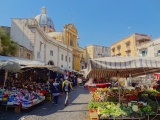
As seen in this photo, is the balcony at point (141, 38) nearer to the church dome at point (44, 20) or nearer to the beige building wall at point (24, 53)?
the beige building wall at point (24, 53)

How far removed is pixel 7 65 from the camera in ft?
25.6

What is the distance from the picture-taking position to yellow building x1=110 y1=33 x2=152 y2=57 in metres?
35.7

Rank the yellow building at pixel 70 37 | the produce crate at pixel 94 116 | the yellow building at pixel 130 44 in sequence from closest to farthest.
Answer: the produce crate at pixel 94 116 → the yellow building at pixel 130 44 → the yellow building at pixel 70 37

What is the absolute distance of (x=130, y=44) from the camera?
3734 centimetres

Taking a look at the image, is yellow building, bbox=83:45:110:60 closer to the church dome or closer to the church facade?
the church dome

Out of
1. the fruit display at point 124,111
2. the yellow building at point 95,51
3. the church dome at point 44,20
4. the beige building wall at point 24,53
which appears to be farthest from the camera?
the yellow building at point 95,51

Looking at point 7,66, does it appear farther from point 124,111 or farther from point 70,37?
point 70,37

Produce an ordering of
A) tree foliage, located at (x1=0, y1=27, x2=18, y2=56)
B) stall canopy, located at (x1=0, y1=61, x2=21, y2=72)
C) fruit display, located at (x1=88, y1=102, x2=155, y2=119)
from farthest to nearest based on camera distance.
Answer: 1. tree foliage, located at (x1=0, y1=27, x2=18, y2=56)
2. stall canopy, located at (x1=0, y1=61, x2=21, y2=72)
3. fruit display, located at (x1=88, y1=102, x2=155, y2=119)

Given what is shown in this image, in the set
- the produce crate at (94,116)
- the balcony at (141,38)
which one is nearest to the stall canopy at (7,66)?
the produce crate at (94,116)

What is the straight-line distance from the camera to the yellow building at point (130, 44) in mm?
35656

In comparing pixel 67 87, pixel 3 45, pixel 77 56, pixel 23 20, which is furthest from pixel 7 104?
pixel 77 56

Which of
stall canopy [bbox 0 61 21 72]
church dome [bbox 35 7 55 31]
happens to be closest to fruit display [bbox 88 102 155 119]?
stall canopy [bbox 0 61 21 72]

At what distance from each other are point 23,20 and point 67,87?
49.9 feet

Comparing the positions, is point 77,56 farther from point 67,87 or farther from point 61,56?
point 67,87
